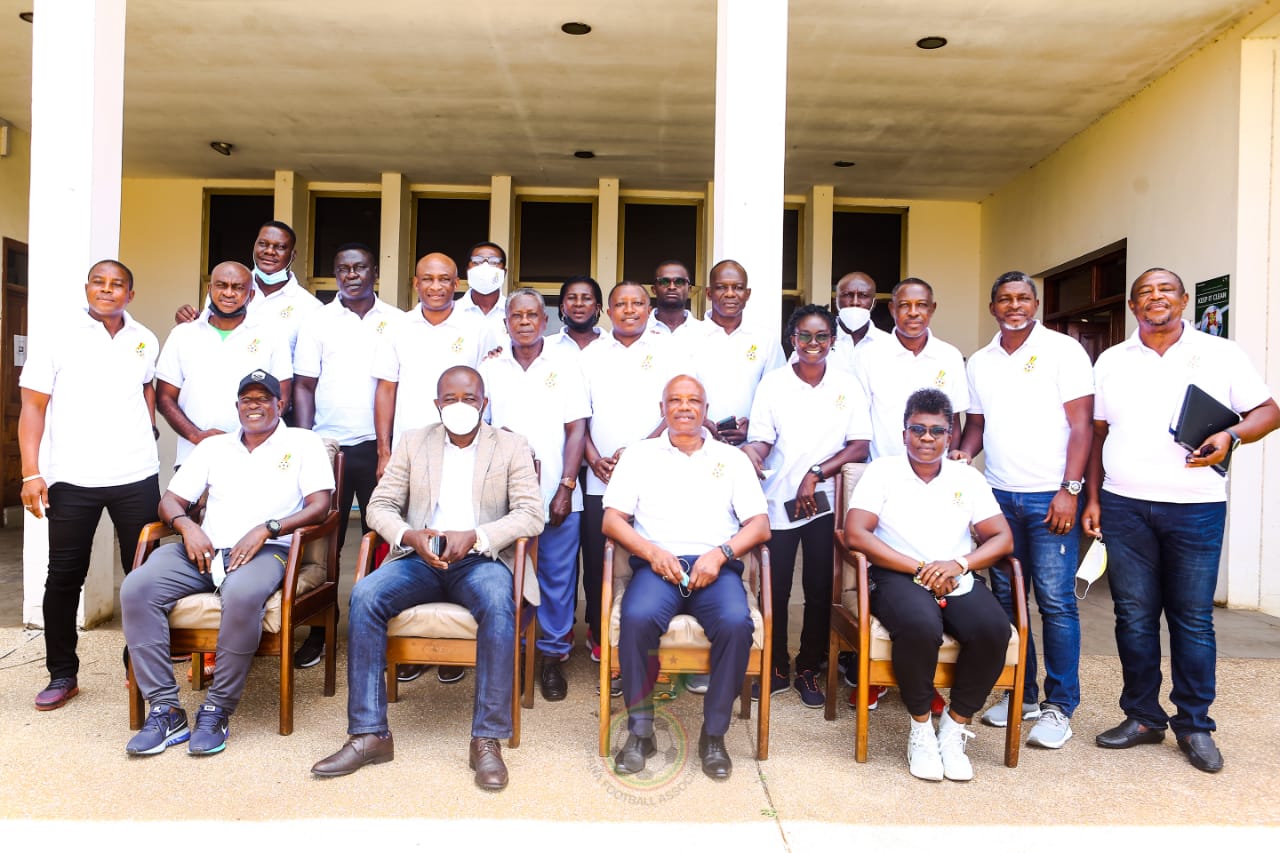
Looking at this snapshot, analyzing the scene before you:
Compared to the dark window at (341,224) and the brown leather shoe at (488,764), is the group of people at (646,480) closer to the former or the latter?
the brown leather shoe at (488,764)

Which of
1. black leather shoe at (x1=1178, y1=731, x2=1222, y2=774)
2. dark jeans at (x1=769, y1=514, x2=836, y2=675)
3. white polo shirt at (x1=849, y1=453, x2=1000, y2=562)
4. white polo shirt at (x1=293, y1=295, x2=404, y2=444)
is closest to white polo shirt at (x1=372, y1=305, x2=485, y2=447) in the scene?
white polo shirt at (x1=293, y1=295, x2=404, y2=444)

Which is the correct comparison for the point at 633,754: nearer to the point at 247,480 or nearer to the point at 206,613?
the point at 206,613

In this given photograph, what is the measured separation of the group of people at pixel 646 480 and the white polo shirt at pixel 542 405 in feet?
0.04

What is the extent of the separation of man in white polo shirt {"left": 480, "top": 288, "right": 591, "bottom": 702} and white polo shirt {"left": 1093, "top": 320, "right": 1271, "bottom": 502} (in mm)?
2096

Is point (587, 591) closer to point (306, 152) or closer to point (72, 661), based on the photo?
point (72, 661)

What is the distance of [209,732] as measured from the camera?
114 inches

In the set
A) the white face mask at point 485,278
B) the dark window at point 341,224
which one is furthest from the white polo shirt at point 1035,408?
the dark window at point 341,224

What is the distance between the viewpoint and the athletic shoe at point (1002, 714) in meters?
3.27

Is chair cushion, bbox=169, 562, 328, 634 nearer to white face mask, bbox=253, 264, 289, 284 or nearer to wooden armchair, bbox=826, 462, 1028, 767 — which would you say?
white face mask, bbox=253, 264, 289, 284

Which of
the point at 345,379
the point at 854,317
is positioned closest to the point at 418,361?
the point at 345,379

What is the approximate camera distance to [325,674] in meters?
3.50

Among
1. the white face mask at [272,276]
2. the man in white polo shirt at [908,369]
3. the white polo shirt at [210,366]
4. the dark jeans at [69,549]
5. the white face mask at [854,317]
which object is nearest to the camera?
the dark jeans at [69,549]

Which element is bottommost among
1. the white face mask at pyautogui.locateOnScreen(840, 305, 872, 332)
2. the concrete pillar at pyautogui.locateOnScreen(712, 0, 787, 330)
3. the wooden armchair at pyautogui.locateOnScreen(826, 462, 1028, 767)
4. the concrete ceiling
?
the wooden armchair at pyautogui.locateOnScreen(826, 462, 1028, 767)

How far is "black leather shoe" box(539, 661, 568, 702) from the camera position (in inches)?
138
